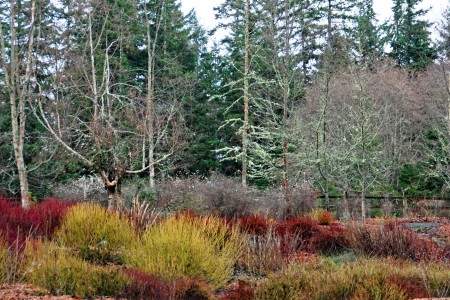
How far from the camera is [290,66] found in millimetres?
17469

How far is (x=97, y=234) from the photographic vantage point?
28.9 feet

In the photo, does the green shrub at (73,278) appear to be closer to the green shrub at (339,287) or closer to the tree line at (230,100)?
the green shrub at (339,287)

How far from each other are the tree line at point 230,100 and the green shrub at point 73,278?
18.4 feet

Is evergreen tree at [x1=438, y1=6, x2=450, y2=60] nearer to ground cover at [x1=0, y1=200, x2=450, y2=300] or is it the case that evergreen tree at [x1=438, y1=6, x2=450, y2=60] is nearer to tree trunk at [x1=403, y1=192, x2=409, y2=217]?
tree trunk at [x1=403, y1=192, x2=409, y2=217]

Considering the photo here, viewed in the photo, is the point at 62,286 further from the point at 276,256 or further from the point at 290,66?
the point at 290,66

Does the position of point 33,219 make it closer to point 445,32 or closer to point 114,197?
point 114,197

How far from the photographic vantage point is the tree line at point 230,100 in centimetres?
1470

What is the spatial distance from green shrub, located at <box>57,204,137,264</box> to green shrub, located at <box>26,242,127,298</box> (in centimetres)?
212

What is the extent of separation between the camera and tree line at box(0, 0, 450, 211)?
1470 cm

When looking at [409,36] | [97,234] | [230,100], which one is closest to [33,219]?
[97,234]

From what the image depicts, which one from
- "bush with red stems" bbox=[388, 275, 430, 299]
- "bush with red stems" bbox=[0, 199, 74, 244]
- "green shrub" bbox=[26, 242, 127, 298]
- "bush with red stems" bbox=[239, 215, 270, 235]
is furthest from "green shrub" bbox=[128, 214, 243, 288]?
"bush with red stems" bbox=[239, 215, 270, 235]

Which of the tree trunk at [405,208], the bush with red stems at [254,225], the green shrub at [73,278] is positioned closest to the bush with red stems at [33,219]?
the green shrub at [73,278]

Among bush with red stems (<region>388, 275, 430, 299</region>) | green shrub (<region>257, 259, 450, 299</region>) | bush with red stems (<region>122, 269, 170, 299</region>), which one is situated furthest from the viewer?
bush with red stems (<region>388, 275, 430, 299</region>)

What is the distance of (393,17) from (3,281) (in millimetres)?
42675
